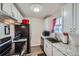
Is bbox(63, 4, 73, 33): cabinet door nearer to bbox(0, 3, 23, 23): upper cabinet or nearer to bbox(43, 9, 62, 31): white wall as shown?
bbox(43, 9, 62, 31): white wall

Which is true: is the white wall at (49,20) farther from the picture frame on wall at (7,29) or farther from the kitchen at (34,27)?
the picture frame on wall at (7,29)

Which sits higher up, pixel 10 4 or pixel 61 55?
pixel 10 4

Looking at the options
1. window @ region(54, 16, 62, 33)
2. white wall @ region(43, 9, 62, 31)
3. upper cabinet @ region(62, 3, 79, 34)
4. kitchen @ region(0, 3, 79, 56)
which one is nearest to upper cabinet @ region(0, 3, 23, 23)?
kitchen @ region(0, 3, 79, 56)

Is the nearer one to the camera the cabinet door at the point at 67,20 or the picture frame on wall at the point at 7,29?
the picture frame on wall at the point at 7,29

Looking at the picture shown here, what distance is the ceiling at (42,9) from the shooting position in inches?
48.3

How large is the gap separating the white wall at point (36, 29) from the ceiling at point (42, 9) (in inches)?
2.7

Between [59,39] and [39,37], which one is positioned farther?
[59,39]

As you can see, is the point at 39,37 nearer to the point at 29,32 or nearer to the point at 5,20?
the point at 29,32

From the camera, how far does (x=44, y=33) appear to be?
1309 millimetres

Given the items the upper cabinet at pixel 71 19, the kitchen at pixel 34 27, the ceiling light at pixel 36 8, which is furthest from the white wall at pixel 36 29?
the upper cabinet at pixel 71 19

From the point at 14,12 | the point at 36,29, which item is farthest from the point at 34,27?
the point at 14,12

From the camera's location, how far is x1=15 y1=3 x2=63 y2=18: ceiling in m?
1.23

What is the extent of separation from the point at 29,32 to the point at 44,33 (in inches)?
8.7

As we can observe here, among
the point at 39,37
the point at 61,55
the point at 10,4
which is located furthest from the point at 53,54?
the point at 10,4
